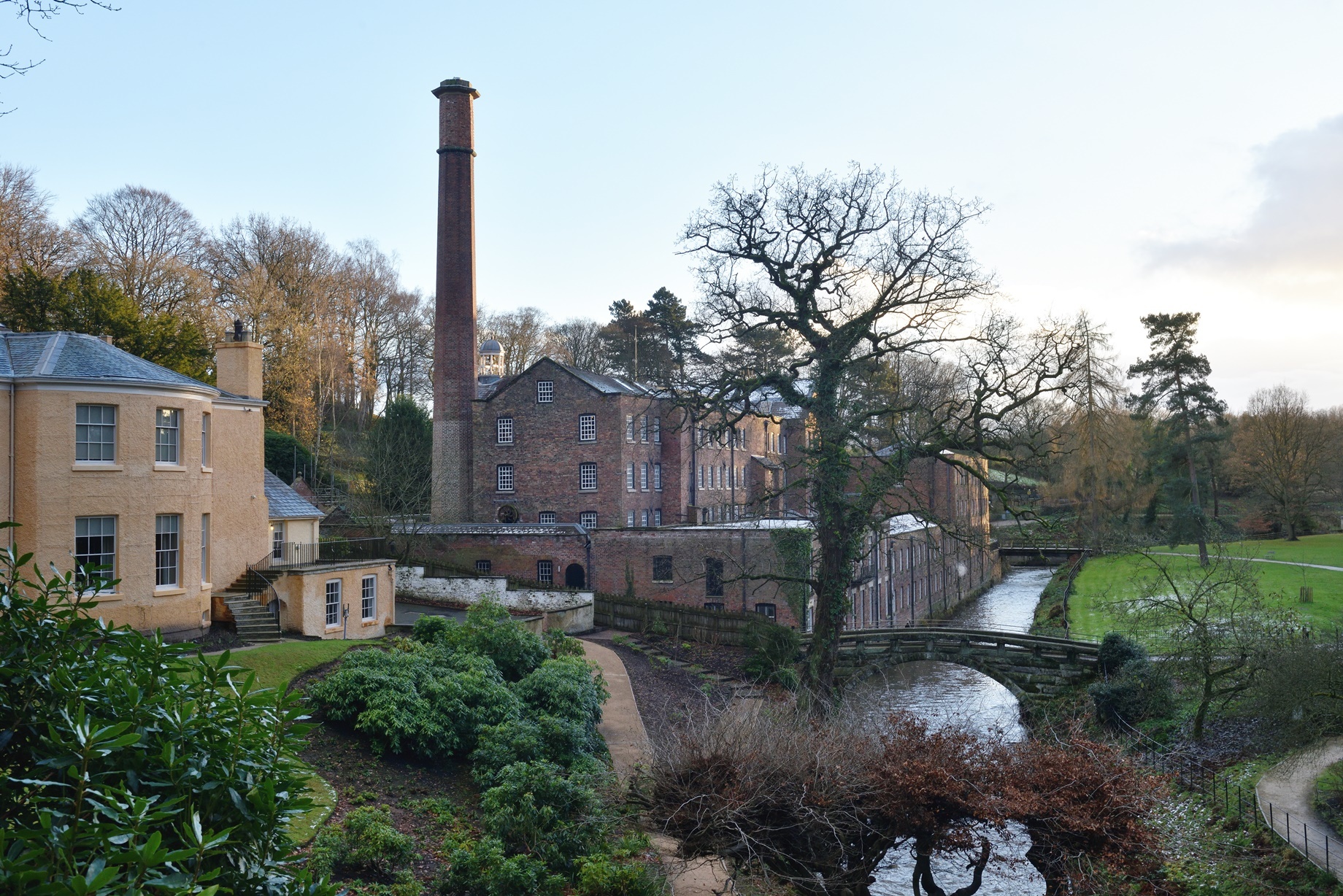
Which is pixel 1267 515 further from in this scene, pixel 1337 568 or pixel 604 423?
pixel 604 423

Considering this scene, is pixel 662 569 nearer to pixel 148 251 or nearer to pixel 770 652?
pixel 770 652

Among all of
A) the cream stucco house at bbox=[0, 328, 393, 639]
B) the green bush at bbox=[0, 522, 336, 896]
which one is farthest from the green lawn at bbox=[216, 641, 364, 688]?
the green bush at bbox=[0, 522, 336, 896]

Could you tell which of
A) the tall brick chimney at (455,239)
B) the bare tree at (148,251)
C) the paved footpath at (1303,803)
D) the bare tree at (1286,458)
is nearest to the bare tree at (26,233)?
the bare tree at (148,251)

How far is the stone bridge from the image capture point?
2733 cm

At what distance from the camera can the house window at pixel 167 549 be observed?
2177cm

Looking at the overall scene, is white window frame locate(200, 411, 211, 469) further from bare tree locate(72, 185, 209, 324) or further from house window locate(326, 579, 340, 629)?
bare tree locate(72, 185, 209, 324)

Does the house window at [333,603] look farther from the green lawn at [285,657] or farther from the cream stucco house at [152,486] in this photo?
the green lawn at [285,657]

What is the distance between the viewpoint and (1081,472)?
52750 millimetres

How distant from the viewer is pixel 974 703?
104 feet

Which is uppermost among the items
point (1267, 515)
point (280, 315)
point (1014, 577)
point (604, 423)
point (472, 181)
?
point (472, 181)

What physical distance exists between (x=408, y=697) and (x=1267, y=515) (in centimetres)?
5606

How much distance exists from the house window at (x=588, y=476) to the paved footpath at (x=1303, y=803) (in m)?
30.0

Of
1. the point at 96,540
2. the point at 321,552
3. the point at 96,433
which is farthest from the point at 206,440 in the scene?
the point at 321,552

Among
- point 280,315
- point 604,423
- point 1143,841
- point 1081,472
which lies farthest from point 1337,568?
point 280,315
